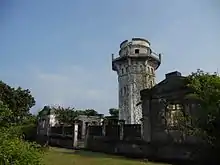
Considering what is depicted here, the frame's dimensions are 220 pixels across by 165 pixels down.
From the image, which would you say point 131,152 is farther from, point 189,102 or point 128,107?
point 128,107

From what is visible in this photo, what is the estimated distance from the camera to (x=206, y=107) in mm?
17391

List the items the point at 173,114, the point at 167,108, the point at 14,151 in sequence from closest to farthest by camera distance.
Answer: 1. the point at 14,151
2. the point at 173,114
3. the point at 167,108

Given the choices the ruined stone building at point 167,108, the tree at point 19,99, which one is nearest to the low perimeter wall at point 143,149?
the ruined stone building at point 167,108

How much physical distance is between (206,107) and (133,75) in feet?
72.1

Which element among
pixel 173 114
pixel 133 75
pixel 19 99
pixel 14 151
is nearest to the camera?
pixel 14 151

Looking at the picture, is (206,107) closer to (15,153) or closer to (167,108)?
(167,108)

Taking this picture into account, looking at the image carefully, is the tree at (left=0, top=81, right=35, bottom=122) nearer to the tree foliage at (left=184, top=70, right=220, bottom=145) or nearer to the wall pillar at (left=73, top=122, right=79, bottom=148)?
the wall pillar at (left=73, top=122, right=79, bottom=148)

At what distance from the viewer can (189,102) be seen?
63.3 ft

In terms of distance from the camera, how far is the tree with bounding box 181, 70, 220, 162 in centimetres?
1670

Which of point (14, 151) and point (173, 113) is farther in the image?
point (173, 113)

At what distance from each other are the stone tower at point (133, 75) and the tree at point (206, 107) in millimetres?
19533

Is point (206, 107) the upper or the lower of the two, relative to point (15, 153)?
upper

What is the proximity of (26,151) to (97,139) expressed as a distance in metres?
18.6

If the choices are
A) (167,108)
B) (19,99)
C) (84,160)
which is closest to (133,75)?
(19,99)
